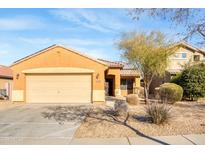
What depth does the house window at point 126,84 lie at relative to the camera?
34125 mm

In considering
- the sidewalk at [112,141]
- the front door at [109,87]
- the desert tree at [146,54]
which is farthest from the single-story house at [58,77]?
the sidewalk at [112,141]

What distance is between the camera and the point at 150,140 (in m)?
9.55

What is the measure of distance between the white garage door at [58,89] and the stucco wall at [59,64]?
1.91 ft

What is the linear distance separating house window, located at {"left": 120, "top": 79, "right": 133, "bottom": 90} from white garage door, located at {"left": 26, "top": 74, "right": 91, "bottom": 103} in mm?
12115

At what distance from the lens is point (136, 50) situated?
80.0 feet

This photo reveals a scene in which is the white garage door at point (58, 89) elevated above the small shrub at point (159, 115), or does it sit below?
A: above

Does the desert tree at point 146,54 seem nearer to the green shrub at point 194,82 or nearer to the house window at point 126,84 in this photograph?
the green shrub at point 194,82

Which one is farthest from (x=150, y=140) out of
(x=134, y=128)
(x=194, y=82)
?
(x=194, y=82)

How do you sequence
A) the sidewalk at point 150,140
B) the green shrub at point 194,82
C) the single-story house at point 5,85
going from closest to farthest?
1. the sidewalk at point 150,140
2. the green shrub at point 194,82
3. the single-story house at point 5,85

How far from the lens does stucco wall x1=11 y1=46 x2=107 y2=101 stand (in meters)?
22.4

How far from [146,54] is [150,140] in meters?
13.6

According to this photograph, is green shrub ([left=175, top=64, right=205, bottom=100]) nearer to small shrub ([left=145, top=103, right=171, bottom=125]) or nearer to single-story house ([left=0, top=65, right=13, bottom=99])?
small shrub ([left=145, top=103, right=171, bottom=125])
